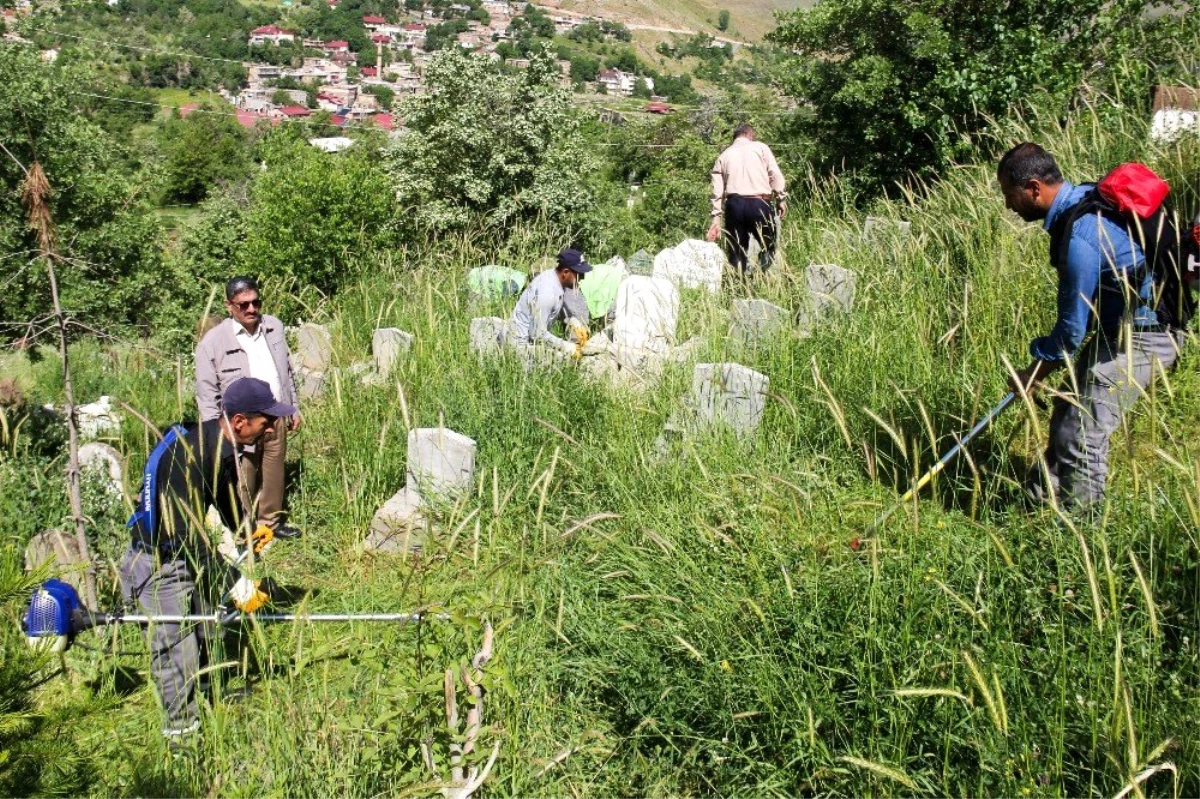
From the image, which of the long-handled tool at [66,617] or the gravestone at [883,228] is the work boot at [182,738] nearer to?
the long-handled tool at [66,617]

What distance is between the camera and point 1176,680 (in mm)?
2533

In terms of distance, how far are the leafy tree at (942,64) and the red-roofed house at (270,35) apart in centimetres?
10638

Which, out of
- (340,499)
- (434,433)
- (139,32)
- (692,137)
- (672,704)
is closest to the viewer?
(672,704)

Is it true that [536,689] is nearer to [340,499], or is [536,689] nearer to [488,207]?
[340,499]

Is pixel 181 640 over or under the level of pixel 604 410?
under

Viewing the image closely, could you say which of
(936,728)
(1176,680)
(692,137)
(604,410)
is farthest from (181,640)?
(692,137)

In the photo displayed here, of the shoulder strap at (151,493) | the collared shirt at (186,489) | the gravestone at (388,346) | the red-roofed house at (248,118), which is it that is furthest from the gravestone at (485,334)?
the red-roofed house at (248,118)

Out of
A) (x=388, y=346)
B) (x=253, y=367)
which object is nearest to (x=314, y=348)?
(x=388, y=346)

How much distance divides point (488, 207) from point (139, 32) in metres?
95.8

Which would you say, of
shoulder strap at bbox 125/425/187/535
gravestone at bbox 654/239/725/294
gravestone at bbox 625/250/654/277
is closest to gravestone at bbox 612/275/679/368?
gravestone at bbox 654/239/725/294

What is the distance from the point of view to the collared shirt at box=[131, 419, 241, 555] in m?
3.59

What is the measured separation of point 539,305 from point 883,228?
2.64 m

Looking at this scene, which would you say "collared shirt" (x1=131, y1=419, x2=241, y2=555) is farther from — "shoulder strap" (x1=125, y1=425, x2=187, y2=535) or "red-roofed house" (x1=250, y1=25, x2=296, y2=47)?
"red-roofed house" (x1=250, y1=25, x2=296, y2=47)

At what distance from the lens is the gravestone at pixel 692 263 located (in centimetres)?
770
